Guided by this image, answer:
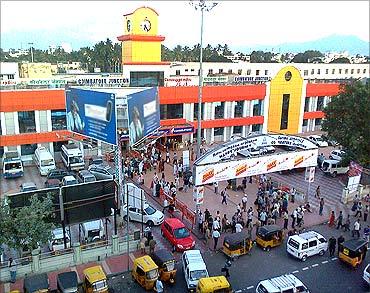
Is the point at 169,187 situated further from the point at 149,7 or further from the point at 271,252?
the point at 149,7

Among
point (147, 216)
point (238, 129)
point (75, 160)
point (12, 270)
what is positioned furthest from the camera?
point (238, 129)

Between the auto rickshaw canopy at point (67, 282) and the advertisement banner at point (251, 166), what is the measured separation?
7.70m

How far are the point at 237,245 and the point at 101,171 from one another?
13919mm

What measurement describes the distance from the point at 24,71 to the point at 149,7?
2852 centimetres

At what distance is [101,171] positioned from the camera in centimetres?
2895

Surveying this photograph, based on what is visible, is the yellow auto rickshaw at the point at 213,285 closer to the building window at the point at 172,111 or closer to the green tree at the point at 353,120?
the green tree at the point at 353,120

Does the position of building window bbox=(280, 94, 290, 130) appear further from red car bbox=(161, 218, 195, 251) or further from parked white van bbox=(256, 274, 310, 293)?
parked white van bbox=(256, 274, 310, 293)

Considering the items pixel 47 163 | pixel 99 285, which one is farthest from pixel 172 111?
pixel 99 285

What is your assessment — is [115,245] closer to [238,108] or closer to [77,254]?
[77,254]

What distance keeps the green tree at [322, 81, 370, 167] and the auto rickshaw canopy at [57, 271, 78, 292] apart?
18.2m

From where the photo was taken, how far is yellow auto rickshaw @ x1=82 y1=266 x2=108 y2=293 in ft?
49.1

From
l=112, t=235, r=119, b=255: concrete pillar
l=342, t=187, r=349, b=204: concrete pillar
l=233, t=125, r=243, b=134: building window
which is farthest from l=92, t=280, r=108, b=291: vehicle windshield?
l=233, t=125, r=243, b=134: building window

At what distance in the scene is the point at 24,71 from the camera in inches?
2318

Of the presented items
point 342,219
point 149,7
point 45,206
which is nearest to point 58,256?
point 45,206
